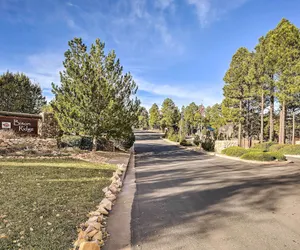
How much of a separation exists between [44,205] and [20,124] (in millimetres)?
13140

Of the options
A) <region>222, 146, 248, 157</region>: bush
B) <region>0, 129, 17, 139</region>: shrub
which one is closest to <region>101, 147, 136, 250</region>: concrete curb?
<region>0, 129, 17, 139</region>: shrub

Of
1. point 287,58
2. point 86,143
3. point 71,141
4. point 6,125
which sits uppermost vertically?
point 287,58

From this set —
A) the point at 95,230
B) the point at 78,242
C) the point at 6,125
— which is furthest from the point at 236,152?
the point at 78,242

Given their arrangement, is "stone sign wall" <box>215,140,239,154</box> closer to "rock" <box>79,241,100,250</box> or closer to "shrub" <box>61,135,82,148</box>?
"shrub" <box>61,135,82,148</box>

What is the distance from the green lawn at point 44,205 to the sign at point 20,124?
27.2 ft

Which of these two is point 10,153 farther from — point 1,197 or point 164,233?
point 164,233

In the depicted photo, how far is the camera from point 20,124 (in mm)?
16000

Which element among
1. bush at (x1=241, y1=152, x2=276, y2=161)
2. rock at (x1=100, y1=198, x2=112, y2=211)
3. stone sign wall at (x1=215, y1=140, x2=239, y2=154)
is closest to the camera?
rock at (x1=100, y1=198, x2=112, y2=211)

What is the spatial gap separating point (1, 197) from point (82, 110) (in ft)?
32.0

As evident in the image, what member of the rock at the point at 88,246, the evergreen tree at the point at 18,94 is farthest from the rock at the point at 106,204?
the evergreen tree at the point at 18,94

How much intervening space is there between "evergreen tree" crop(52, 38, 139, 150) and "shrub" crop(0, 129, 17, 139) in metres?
2.88

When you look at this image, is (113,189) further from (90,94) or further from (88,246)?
(90,94)

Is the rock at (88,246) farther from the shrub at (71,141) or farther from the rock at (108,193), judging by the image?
the shrub at (71,141)

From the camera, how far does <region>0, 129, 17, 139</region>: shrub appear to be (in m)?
14.3
